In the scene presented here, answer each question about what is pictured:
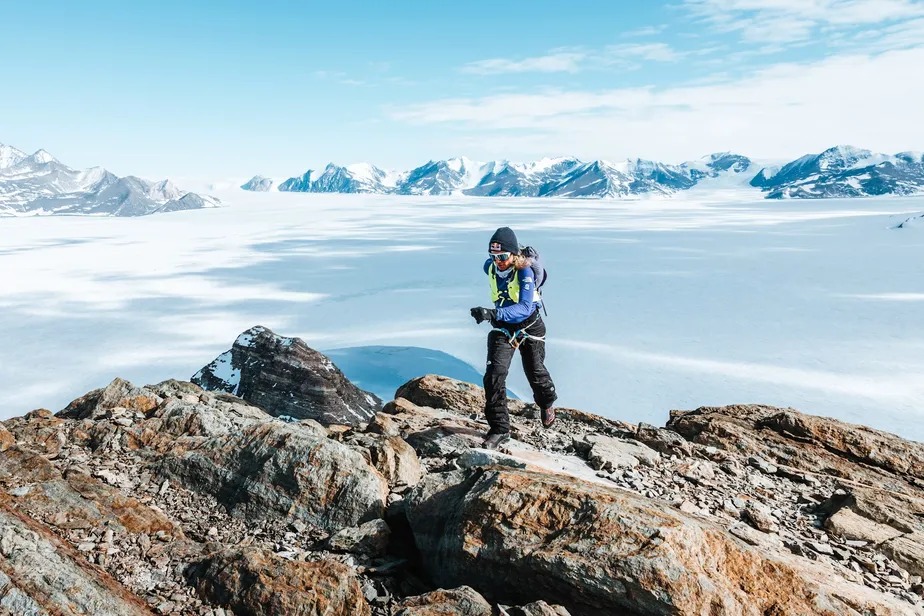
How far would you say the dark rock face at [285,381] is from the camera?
12312 millimetres

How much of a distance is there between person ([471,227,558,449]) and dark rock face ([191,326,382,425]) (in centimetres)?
674

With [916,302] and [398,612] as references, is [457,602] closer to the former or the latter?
[398,612]

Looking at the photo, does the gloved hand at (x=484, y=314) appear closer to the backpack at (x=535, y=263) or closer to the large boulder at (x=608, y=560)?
the backpack at (x=535, y=263)

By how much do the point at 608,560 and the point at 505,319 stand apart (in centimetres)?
326

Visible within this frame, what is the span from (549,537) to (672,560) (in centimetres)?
68

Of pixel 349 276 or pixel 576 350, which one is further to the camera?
pixel 349 276

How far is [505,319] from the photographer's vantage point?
6039mm

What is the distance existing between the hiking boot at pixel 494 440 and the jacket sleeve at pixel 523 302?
1.24 metres

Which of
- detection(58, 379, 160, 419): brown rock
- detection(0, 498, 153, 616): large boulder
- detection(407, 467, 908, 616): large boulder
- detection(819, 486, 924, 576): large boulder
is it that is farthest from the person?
detection(58, 379, 160, 419): brown rock

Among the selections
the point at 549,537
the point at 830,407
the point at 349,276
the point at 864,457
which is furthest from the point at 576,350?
the point at 349,276

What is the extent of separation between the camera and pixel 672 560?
296 cm

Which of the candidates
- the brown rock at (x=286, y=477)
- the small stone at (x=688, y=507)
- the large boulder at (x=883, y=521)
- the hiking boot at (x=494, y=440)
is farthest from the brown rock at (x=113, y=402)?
the large boulder at (x=883, y=521)

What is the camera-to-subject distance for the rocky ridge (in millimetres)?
3021

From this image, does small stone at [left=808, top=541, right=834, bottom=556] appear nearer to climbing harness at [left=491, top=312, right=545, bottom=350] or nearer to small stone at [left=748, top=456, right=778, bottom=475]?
small stone at [left=748, top=456, right=778, bottom=475]
